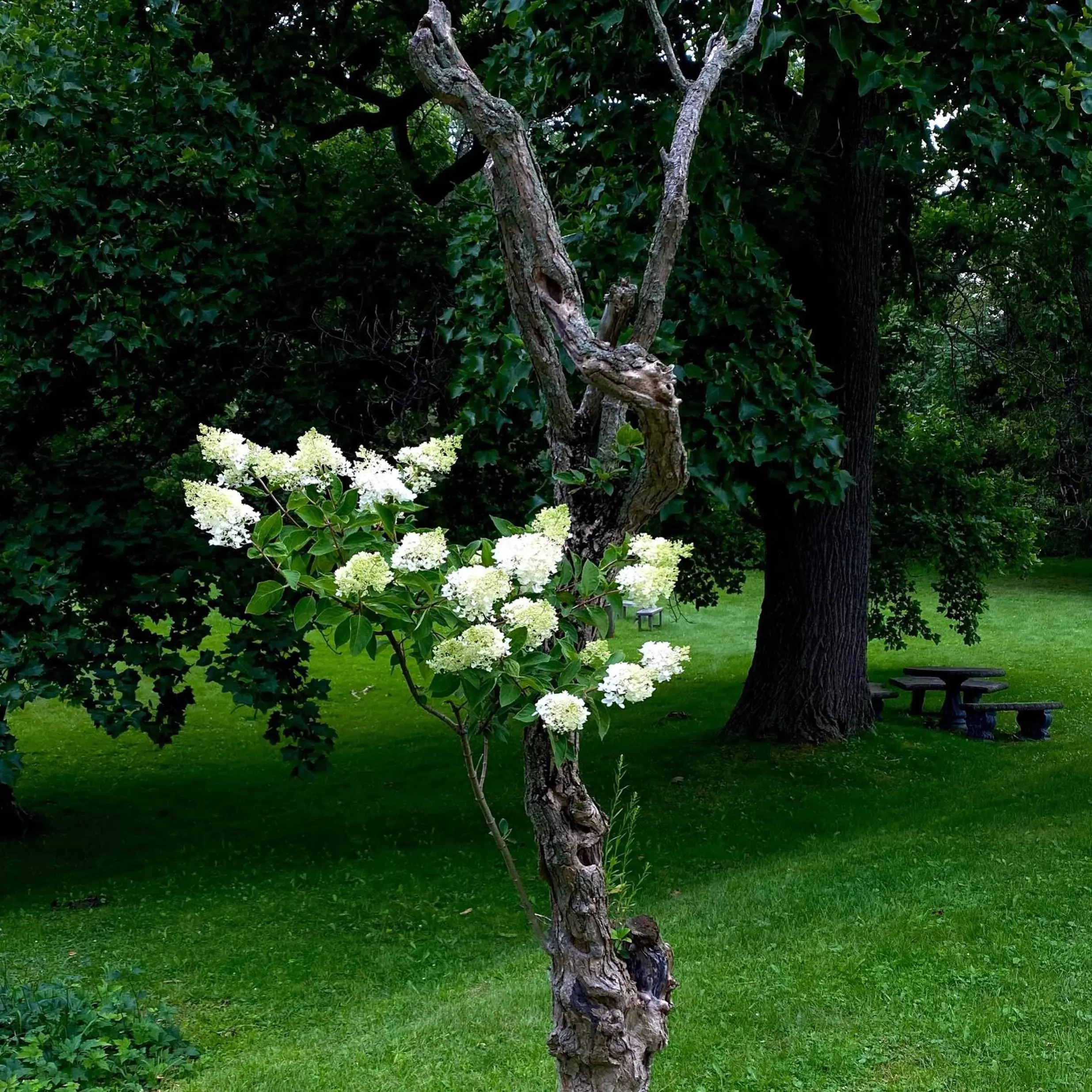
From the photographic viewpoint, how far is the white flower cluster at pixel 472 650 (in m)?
2.46

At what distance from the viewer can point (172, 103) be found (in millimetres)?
7508

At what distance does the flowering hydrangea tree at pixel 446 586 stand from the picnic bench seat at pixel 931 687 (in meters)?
10.1

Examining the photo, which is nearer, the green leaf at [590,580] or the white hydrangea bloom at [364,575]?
the white hydrangea bloom at [364,575]

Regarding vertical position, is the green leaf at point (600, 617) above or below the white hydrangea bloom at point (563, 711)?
above

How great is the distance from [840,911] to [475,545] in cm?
435

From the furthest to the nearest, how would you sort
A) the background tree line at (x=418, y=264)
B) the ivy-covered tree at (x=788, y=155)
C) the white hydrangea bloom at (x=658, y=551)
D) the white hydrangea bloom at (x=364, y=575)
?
the background tree line at (x=418, y=264) → the ivy-covered tree at (x=788, y=155) → the white hydrangea bloom at (x=658, y=551) → the white hydrangea bloom at (x=364, y=575)

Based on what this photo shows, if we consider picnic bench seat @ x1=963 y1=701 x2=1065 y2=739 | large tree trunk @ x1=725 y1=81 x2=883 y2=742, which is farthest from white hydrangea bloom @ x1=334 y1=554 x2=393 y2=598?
picnic bench seat @ x1=963 y1=701 x2=1065 y2=739

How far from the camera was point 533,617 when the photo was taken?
251cm

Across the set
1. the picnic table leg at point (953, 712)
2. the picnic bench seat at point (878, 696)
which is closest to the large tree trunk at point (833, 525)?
the picnic bench seat at point (878, 696)

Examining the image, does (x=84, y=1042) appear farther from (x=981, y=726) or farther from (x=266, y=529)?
(x=981, y=726)

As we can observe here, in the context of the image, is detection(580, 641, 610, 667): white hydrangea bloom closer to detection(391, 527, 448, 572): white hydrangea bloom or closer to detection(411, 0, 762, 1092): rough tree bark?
detection(411, 0, 762, 1092): rough tree bark

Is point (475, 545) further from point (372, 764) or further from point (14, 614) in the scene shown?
point (372, 764)

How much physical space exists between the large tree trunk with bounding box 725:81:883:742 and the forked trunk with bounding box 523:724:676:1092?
6.89 m

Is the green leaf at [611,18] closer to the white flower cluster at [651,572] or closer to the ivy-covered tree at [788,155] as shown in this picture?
the ivy-covered tree at [788,155]
